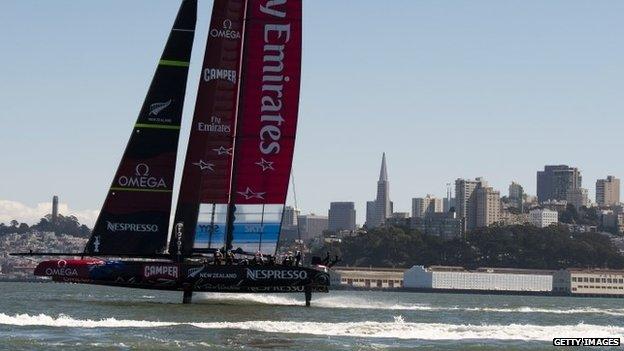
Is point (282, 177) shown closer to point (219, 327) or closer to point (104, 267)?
point (104, 267)

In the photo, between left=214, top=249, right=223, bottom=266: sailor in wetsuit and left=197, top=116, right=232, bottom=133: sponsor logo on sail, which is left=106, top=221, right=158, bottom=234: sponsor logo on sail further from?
left=197, top=116, right=232, bottom=133: sponsor logo on sail

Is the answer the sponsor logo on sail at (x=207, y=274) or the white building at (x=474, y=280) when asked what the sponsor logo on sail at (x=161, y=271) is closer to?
the sponsor logo on sail at (x=207, y=274)

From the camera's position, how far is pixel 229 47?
50.5 metres

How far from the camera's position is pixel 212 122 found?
1986 inches

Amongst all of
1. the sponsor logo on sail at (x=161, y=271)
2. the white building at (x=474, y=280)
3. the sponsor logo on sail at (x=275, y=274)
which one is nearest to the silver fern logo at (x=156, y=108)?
the sponsor logo on sail at (x=161, y=271)

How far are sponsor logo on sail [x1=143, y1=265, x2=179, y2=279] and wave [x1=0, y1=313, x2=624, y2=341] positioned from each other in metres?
7.91

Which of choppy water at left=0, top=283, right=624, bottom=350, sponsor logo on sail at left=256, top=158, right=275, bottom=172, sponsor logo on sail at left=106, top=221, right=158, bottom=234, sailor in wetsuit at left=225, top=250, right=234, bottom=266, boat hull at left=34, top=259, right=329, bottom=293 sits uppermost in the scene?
sponsor logo on sail at left=256, top=158, right=275, bottom=172

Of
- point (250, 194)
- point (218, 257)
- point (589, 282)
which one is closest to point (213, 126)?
point (250, 194)

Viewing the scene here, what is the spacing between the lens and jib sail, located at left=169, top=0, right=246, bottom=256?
165ft

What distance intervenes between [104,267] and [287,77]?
352 inches

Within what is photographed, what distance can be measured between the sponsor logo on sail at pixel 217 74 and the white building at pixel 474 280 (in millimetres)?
123521

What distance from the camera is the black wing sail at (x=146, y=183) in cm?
4950

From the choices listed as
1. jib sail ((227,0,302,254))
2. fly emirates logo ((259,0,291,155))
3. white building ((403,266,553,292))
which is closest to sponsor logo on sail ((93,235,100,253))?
jib sail ((227,0,302,254))

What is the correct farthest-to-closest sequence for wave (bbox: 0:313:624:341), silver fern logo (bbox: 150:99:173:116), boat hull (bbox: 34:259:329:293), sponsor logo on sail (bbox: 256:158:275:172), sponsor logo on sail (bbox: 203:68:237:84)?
sponsor logo on sail (bbox: 256:158:275:172) → sponsor logo on sail (bbox: 203:68:237:84) → silver fern logo (bbox: 150:99:173:116) → boat hull (bbox: 34:259:329:293) → wave (bbox: 0:313:624:341)
